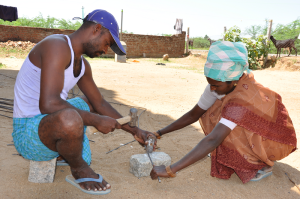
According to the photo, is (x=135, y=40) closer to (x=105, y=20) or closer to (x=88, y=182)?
(x=105, y=20)

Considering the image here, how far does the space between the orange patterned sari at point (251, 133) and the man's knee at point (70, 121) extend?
1.27 meters

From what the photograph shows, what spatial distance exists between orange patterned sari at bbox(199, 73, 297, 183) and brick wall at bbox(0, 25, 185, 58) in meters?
14.2

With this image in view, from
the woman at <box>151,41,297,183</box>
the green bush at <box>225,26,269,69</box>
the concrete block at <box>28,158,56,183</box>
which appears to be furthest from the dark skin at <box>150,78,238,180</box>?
the green bush at <box>225,26,269,69</box>

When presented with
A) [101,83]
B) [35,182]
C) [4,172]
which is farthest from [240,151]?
[101,83]

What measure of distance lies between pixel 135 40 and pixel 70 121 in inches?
643

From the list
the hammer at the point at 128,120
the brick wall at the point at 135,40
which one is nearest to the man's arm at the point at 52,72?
the hammer at the point at 128,120

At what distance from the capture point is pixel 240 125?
2.23m

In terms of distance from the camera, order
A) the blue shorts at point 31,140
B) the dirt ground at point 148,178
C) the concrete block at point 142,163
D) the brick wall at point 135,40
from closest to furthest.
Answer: the blue shorts at point 31,140 → the dirt ground at point 148,178 → the concrete block at point 142,163 → the brick wall at point 135,40

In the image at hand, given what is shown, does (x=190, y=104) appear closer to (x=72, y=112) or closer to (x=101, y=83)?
(x=101, y=83)

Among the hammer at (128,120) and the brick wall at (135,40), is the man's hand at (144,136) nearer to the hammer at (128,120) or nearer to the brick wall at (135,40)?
the hammer at (128,120)

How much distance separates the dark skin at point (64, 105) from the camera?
6.02 ft

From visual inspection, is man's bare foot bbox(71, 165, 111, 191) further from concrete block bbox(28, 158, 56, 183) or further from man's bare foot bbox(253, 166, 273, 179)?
man's bare foot bbox(253, 166, 273, 179)

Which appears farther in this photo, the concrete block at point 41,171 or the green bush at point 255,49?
the green bush at point 255,49

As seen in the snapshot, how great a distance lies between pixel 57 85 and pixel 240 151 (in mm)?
1783
